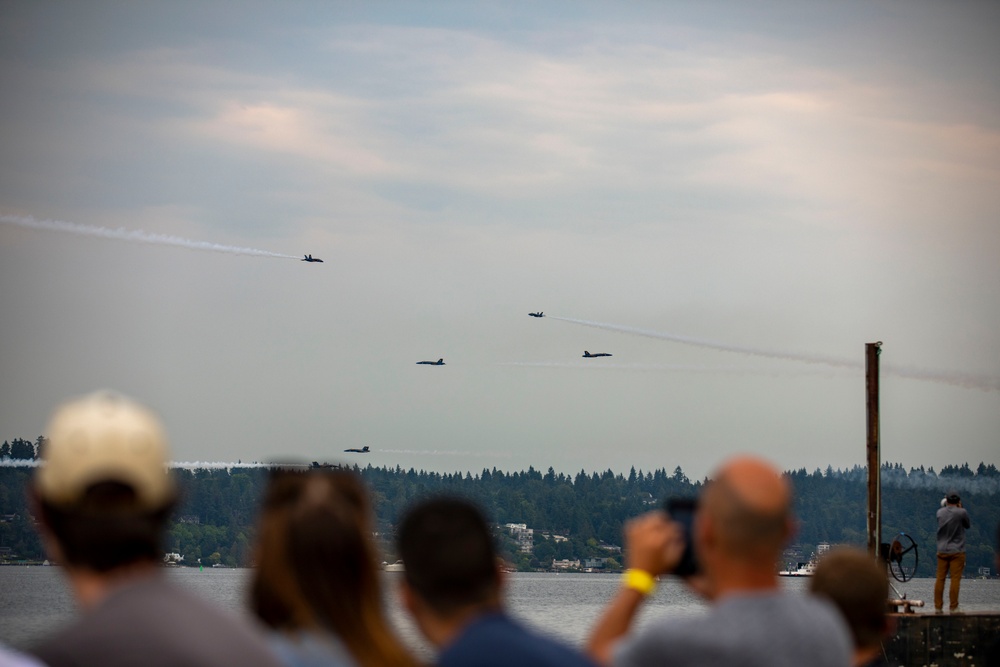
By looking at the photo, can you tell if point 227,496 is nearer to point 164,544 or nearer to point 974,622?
point 974,622

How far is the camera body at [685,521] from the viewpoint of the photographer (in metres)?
5.60

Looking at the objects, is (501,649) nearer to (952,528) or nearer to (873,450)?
(952,528)

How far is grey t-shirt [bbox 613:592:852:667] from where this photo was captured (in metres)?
4.83

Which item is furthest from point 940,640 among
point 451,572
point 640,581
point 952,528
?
point 451,572

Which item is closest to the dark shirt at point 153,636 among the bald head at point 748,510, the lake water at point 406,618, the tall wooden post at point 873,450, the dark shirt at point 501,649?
the dark shirt at point 501,649

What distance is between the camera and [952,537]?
1077 inches

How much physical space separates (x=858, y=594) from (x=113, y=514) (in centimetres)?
311

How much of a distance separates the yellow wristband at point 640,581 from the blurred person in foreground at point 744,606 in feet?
1.41

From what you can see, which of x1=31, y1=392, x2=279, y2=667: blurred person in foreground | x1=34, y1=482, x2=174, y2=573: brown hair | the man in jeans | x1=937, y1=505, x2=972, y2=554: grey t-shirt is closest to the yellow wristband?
x1=31, y1=392, x2=279, y2=667: blurred person in foreground

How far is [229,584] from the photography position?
14762 cm

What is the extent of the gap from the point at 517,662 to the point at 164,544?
1091mm

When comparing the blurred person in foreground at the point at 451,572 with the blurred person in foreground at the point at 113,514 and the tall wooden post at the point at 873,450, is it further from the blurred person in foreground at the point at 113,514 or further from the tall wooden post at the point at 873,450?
the tall wooden post at the point at 873,450

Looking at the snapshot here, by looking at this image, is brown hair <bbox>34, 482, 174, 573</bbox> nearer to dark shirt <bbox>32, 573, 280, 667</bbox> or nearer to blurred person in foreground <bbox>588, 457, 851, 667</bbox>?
dark shirt <bbox>32, 573, 280, 667</bbox>

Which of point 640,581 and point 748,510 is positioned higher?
point 748,510
